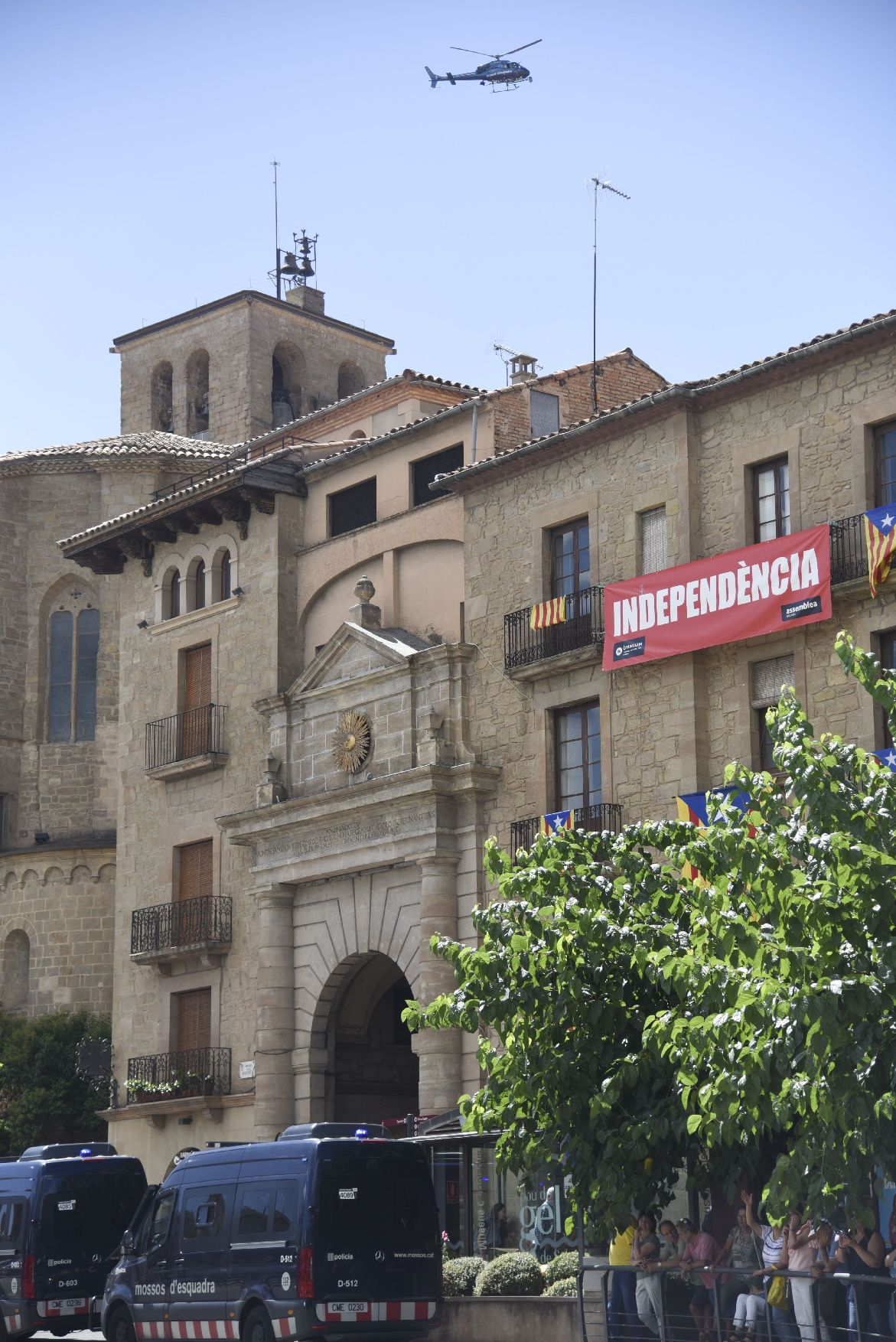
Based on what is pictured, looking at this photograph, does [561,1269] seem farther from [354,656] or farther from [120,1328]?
[354,656]

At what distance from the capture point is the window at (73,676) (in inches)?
1922

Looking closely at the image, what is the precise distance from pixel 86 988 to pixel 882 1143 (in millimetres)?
29639

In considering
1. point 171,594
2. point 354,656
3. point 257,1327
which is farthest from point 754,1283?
point 171,594

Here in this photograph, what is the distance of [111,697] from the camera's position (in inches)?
1903

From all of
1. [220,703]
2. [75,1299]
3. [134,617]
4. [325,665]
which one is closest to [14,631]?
[134,617]

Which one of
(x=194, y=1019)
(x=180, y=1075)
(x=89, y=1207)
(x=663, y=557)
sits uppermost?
(x=663, y=557)

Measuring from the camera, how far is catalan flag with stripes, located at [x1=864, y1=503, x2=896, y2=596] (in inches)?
1081

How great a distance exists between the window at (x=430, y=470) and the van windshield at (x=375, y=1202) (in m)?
15.7

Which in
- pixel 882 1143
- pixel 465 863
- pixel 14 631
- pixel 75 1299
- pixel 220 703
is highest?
pixel 14 631

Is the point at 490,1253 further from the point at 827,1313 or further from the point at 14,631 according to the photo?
the point at 14,631

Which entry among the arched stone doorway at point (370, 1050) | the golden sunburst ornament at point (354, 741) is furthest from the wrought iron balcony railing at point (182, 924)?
the golden sunburst ornament at point (354, 741)

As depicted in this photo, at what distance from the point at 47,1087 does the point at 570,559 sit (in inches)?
660

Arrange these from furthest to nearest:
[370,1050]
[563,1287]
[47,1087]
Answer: [47,1087]
[370,1050]
[563,1287]

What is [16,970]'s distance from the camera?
4491 centimetres
